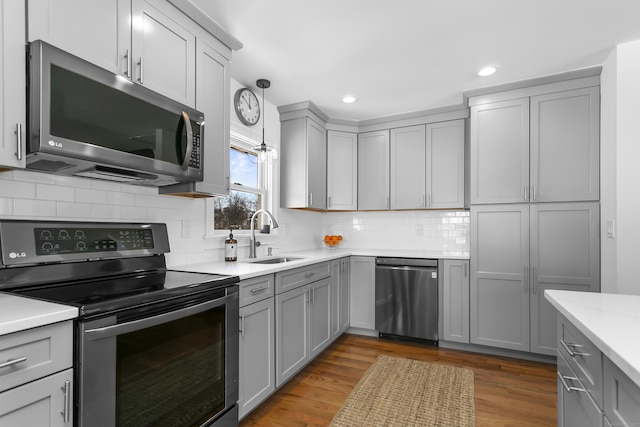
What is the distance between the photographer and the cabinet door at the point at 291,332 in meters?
2.36

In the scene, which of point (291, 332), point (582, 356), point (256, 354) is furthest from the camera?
point (291, 332)

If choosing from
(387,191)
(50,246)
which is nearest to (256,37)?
(50,246)

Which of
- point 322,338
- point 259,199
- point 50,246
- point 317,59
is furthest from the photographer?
point 259,199

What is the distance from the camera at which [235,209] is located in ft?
9.95

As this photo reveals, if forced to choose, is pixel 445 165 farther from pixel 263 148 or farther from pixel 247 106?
pixel 247 106

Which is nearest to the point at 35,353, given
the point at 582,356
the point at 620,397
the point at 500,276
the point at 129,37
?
the point at 129,37

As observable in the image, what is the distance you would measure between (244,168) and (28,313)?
7.56 feet

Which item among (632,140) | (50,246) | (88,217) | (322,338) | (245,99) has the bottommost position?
(322,338)

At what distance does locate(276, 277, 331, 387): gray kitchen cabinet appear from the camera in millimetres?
2385

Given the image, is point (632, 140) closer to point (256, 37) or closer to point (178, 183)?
point (256, 37)

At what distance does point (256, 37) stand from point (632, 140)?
2.82 meters

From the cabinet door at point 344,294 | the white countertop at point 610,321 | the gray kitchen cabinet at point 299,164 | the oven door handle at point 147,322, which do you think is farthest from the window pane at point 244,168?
the white countertop at point 610,321

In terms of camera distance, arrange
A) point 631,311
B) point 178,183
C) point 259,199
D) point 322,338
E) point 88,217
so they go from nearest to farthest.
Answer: point 631,311
point 88,217
point 178,183
point 322,338
point 259,199

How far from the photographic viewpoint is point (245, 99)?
3064mm
